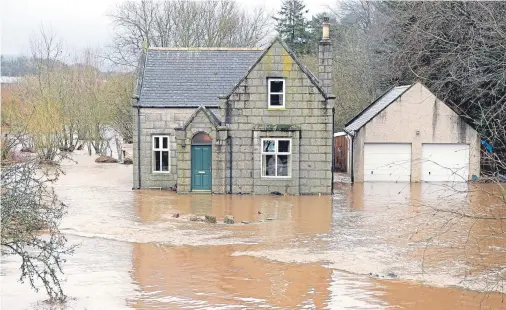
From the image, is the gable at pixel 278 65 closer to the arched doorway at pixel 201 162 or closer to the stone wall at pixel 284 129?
the stone wall at pixel 284 129

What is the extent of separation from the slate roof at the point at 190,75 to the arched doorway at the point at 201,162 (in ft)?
6.23

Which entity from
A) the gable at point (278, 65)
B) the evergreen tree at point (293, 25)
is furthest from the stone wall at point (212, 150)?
the evergreen tree at point (293, 25)

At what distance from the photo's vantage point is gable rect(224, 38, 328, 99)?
26734mm

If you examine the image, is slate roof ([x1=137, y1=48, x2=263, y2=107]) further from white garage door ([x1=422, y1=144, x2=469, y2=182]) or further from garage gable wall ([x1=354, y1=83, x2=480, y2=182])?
white garage door ([x1=422, y1=144, x2=469, y2=182])

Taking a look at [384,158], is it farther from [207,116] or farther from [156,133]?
[156,133]

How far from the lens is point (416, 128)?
3164 centimetres

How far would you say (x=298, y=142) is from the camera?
2705cm

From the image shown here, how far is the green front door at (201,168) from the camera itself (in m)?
27.3

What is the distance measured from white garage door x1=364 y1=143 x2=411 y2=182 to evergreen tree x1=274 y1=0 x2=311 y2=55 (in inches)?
1131

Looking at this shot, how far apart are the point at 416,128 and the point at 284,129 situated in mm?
7974

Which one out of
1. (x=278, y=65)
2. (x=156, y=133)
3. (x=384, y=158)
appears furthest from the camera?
(x=384, y=158)

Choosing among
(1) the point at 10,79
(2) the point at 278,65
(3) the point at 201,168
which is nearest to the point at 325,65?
(2) the point at 278,65

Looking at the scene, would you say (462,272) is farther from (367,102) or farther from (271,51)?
(367,102)

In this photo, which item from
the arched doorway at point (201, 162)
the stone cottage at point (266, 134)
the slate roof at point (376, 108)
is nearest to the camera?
the stone cottage at point (266, 134)
